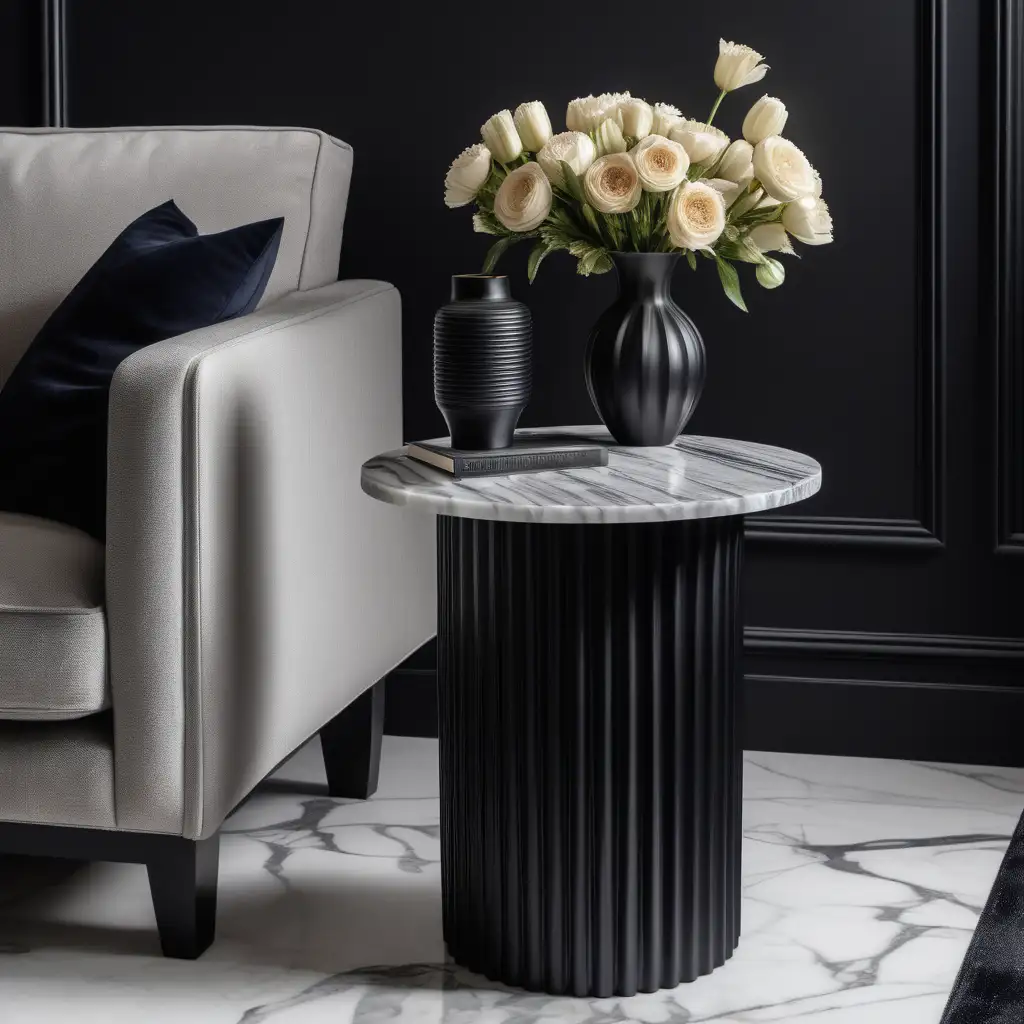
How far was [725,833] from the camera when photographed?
153 centimetres

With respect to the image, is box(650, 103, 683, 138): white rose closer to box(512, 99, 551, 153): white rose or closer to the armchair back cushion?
box(512, 99, 551, 153): white rose

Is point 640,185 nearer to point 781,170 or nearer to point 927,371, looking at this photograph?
point 781,170

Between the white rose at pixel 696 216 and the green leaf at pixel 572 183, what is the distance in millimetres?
112

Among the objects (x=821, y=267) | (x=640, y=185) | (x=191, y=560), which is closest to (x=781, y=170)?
(x=640, y=185)

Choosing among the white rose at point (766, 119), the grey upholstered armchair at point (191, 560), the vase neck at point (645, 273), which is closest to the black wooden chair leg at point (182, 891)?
the grey upholstered armchair at point (191, 560)

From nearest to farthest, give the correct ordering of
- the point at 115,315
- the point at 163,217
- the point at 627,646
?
1. the point at 627,646
2. the point at 115,315
3. the point at 163,217

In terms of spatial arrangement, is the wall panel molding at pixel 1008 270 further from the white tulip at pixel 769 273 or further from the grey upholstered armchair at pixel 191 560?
the grey upholstered armchair at pixel 191 560

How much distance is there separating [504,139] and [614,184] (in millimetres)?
160

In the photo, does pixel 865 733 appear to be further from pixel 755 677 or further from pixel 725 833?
pixel 725 833

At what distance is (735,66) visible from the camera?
5.61 feet

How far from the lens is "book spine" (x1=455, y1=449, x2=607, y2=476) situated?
147cm

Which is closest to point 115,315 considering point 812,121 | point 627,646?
point 627,646

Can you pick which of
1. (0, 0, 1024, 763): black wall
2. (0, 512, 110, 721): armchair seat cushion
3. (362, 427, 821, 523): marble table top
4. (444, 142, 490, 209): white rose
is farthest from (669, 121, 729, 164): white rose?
(0, 512, 110, 721): armchair seat cushion

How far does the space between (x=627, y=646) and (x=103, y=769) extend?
1.88ft
